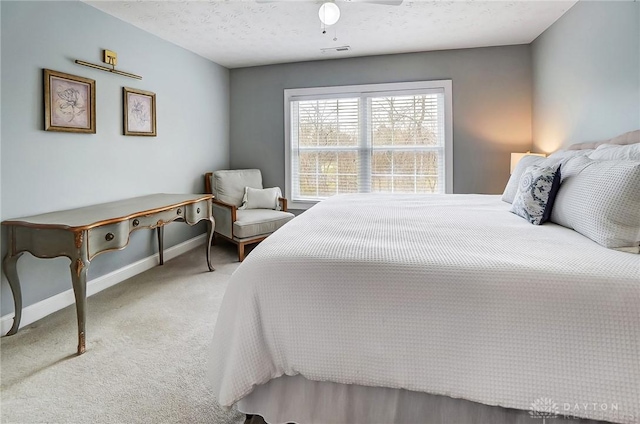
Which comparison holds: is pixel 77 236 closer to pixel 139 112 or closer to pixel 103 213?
pixel 103 213

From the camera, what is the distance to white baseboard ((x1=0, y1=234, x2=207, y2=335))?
237cm

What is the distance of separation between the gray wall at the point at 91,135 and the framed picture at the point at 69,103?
0.17 feet

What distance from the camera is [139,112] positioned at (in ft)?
11.1

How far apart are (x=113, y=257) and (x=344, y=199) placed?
218 centimetres

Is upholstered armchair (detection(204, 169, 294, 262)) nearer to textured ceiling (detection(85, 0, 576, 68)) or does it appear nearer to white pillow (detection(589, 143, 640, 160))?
textured ceiling (detection(85, 0, 576, 68))

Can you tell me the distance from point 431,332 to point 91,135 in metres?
3.07

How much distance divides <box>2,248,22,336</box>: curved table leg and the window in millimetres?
3127

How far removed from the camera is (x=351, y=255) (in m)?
1.28

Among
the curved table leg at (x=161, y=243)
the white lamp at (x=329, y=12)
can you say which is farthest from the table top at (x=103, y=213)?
the white lamp at (x=329, y=12)

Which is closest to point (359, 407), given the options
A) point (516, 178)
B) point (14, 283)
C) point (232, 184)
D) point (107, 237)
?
point (107, 237)

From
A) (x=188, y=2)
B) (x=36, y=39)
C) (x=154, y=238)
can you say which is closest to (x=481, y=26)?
(x=188, y=2)

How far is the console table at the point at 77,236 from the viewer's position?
201 centimetres

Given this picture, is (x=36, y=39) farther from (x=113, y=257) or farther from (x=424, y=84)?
(x=424, y=84)

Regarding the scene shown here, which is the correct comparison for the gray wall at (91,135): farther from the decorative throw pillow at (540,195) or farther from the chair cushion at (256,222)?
the decorative throw pillow at (540,195)
